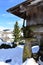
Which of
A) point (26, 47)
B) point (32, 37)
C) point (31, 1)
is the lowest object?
point (26, 47)

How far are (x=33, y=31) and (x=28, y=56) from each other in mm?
1196

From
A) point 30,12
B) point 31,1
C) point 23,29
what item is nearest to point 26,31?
point 23,29

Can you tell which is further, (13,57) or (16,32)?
(16,32)

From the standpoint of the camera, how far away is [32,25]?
19.0ft

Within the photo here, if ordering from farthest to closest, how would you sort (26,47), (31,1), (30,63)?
1. (26,47)
2. (31,1)
3. (30,63)

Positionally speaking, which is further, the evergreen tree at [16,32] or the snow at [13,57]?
the evergreen tree at [16,32]

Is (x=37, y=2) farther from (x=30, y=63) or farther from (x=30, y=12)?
(x=30, y=63)

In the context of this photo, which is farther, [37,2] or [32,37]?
[32,37]

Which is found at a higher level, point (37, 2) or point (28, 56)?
point (37, 2)

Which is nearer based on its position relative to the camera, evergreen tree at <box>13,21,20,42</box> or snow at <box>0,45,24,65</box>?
snow at <box>0,45,24,65</box>

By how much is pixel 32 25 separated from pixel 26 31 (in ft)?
1.31

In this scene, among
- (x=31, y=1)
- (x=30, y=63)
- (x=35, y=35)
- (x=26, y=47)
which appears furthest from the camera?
(x=26, y=47)

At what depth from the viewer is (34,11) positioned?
18.9ft

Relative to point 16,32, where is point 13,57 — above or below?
above
